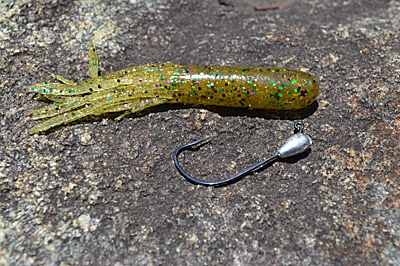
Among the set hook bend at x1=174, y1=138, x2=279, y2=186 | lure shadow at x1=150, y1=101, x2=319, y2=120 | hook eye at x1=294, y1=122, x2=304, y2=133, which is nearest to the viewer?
hook bend at x1=174, y1=138, x2=279, y2=186

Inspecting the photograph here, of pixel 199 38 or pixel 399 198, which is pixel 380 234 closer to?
pixel 399 198

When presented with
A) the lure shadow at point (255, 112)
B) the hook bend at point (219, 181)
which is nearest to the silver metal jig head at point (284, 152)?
the hook bend at point (219, 181)

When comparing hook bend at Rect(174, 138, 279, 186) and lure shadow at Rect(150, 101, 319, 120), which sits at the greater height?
lure shadow at Rect(150, 101, 319, 120)

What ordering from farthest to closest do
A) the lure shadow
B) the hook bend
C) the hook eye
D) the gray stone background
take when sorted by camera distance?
the lure shadow → the hook eye → the hook bend → the gray stone background

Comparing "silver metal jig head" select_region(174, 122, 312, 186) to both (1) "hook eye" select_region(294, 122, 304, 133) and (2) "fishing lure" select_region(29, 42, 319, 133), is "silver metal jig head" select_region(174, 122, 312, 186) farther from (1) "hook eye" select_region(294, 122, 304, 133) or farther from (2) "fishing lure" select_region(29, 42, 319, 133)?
(2) "fishing lure" select_region(29, 42, 319, 133)

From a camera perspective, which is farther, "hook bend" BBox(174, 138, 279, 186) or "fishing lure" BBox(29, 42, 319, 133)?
"fishing lure" BBox(29, 42, 319, 133)

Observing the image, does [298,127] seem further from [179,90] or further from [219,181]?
[179,90]

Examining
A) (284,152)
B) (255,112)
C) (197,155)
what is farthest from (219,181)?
(255,112)

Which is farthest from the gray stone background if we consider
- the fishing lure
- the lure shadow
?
the fishing lure
